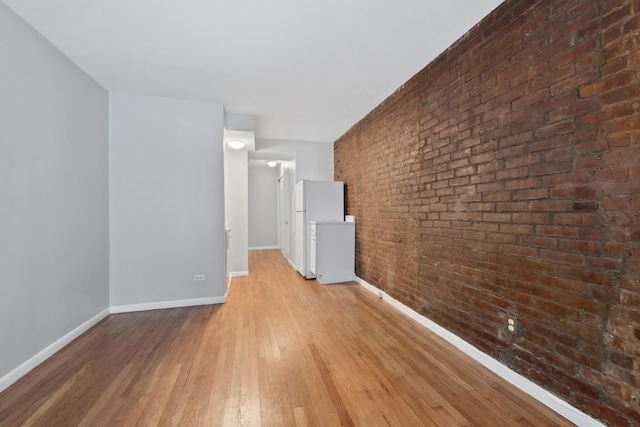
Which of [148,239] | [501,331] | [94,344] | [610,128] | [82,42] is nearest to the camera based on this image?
[610,128]

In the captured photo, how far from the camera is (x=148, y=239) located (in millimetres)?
3324

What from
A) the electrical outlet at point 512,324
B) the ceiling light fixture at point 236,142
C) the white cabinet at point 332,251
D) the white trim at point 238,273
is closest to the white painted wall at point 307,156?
the ceiling light fixture at point 236,142

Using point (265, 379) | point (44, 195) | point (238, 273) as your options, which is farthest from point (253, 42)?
point (238, 273)

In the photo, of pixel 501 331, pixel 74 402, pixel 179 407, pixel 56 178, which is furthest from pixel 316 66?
pixel 74 402

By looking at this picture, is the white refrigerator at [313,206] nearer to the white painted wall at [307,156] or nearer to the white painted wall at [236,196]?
the white painted wall at [307,156]

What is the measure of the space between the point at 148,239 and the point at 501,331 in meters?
3.84

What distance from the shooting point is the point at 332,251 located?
450 centimetres

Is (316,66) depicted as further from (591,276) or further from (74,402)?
(74,402)

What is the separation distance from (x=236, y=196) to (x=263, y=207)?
12.6 ft

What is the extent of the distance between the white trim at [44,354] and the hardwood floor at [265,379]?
0.16ft

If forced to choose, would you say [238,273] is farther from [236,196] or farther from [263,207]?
[263,207]

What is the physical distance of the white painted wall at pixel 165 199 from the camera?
3240 mm

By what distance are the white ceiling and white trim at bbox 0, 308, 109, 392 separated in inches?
103

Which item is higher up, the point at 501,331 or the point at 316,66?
the point at 316,66
